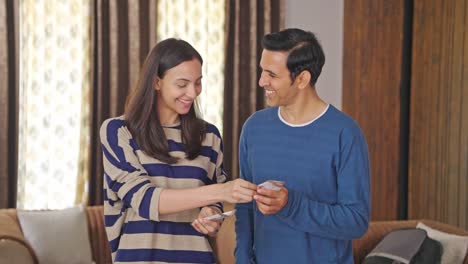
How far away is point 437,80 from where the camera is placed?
4672 mm

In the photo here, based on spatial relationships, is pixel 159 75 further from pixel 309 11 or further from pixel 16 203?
pixel 309 11

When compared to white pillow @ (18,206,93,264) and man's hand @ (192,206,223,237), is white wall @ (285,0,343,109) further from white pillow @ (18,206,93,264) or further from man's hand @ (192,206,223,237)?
man's hand @ (192,206,223,237)

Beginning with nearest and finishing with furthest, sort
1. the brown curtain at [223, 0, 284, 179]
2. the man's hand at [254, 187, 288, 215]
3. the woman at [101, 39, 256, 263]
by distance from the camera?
the man's hand at [254, 187, 288, 215], the woman at [101, 39, 256, 263], the brown curtain at [223, 0, 284, 179]

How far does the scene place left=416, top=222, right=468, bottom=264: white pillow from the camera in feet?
12.3

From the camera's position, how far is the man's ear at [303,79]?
6.37 feet

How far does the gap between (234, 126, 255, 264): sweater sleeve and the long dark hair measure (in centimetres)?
18

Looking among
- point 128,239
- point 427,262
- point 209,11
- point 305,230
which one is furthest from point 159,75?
point 209,11

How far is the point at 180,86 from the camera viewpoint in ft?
6.38

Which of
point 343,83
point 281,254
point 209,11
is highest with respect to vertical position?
point 209,11

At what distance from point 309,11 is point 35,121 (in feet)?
7.51

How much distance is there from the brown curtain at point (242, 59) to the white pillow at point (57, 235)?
4.60ft

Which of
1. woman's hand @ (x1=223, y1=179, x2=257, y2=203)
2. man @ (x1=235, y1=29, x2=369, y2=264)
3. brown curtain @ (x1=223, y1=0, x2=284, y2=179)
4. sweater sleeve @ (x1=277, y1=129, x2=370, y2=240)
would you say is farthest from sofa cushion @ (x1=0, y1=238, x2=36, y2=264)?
brown curtain @ (x1=223, y1=0, x2=284, y2=179)

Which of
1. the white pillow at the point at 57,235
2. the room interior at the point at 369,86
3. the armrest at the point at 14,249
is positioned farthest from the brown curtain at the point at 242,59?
the armrest at the point at 14,249

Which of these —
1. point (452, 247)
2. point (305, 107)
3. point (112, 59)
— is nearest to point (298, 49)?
point (305, 107)
